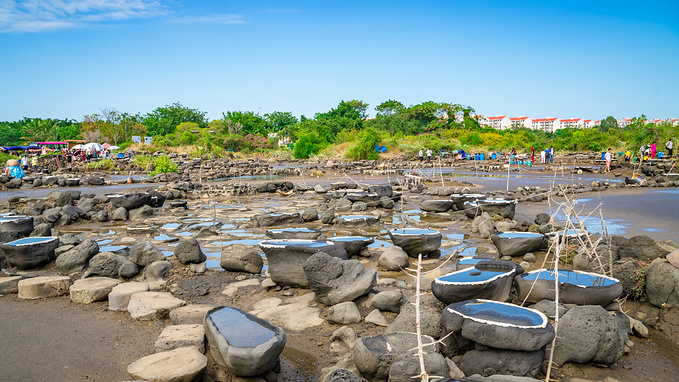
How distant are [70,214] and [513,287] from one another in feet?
36.1

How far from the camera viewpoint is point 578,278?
195 inches

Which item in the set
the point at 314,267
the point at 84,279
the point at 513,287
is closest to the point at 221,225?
the point at 84,279

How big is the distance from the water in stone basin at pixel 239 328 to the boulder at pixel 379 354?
2.54 feet

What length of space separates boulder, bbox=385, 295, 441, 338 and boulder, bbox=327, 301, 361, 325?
51 cm

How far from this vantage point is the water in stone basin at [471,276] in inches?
181

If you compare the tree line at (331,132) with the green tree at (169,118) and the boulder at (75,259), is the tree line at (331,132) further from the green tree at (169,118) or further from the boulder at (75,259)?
the boulder at (75,259)

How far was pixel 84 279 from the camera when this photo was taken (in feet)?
20.2

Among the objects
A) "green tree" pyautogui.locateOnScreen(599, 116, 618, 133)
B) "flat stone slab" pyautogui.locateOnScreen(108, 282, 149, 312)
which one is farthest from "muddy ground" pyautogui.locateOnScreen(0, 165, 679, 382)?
"green tree" pyautogui.locateOnScreen(599, 116, 618, 133)

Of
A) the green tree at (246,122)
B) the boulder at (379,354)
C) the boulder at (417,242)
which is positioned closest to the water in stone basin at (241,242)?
the boulder at (417,242)

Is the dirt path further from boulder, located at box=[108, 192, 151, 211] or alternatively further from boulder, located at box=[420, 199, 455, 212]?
boulder, located at box=[420, 199, 455, 212]

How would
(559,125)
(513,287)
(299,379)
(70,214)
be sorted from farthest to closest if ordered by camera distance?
(559,125), (70,214), (513,287), (299,379)

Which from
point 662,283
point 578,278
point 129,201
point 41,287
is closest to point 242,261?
point 41,287

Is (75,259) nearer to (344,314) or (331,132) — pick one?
(344,314)

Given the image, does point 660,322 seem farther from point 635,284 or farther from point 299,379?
point 299,379
